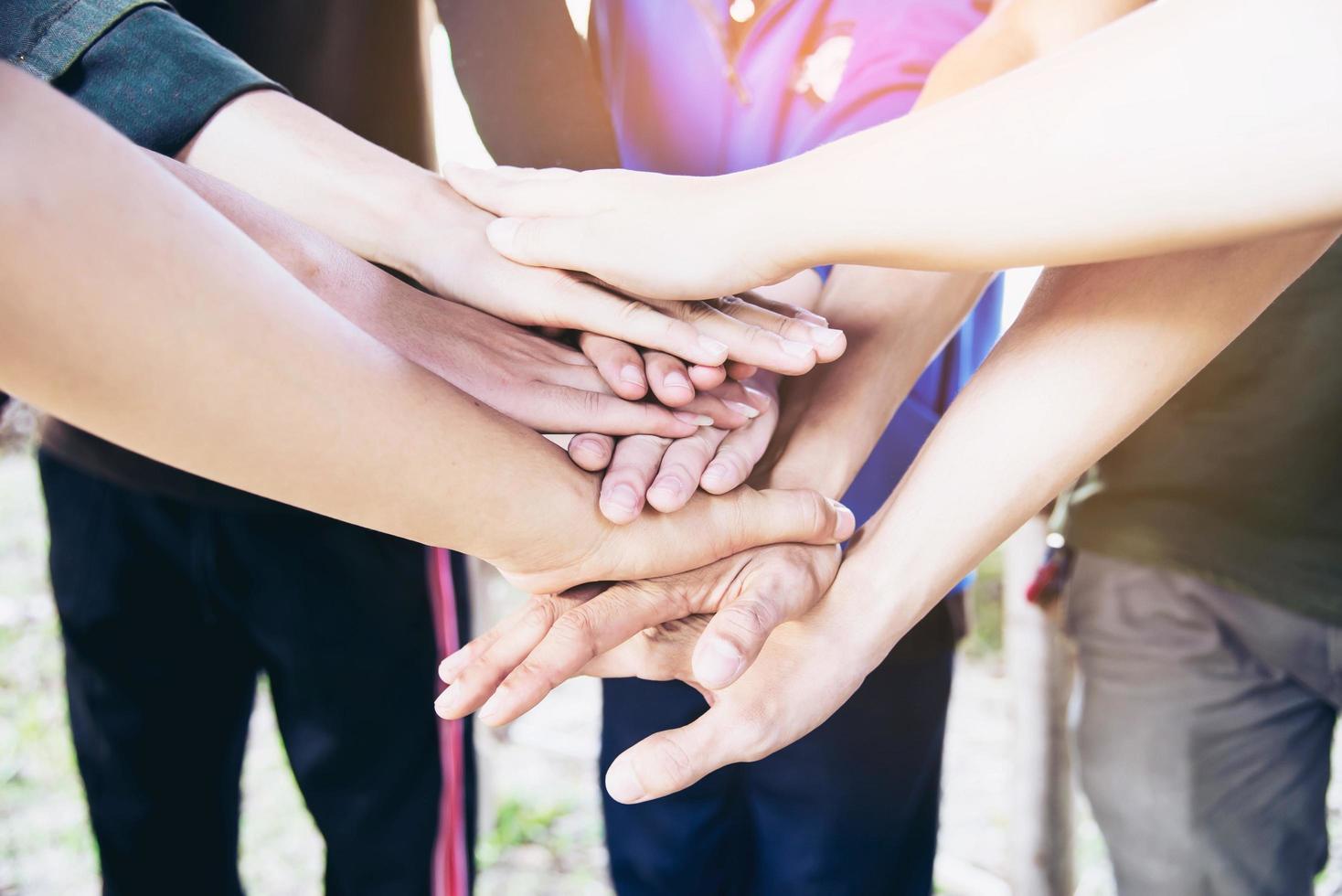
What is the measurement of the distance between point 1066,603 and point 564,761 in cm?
123

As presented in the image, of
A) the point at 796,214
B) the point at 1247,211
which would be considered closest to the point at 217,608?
the point at 796,214

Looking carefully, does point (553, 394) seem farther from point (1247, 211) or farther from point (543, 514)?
point (1247, 211)

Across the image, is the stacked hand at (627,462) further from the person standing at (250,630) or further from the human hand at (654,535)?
the person standing at (250,630)

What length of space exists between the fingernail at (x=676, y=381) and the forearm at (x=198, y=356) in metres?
0.15

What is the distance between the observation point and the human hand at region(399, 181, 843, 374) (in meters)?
0.67

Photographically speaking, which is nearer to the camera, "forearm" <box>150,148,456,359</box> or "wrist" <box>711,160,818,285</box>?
"wrist" <box>711,160,818,285</box>

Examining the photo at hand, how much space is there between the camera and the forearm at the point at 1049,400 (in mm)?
592

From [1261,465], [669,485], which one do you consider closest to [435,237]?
[669,485]

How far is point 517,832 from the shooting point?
1.75m

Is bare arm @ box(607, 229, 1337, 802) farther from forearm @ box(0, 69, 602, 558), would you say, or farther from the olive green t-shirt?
the olive green t-shirt

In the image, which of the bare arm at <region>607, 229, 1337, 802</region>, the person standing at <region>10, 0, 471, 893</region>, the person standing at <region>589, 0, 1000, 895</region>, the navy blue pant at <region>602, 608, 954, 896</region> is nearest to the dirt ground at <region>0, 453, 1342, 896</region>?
the person standing at <region>10, 0, 471, 893</region>

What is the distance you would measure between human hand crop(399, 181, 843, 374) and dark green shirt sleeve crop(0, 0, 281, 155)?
0.21 metres

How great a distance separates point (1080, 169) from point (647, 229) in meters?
0.29

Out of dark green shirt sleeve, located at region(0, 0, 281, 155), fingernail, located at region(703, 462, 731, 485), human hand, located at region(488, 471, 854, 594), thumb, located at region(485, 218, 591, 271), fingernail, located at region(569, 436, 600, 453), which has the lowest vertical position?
human hand, located at region(488, 471, 854, 594)
